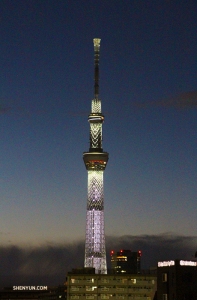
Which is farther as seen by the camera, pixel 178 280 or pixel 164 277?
pixel 164 277

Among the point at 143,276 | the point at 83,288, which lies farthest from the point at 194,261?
the point at 83,288

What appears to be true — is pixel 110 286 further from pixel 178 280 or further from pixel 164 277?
pixel 178 280

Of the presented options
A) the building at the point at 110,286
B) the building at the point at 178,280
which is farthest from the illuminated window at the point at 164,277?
the building at the point at 110,286

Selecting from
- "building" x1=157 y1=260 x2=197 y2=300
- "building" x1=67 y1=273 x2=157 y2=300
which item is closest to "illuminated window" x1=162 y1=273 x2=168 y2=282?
"building" x1=157 y1=260 x2=197 y2=300

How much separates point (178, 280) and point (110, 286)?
80832mm

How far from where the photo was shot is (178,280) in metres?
85.4

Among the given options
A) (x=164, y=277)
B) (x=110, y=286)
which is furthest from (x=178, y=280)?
(x=110, y=286)

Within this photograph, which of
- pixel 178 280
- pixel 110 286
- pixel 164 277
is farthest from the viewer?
pixel 110 286

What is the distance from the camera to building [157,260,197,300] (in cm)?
8550

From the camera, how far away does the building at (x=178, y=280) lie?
281 ft

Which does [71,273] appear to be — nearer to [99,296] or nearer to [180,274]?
[99,296]

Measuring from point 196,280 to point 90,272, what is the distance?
8746 centimetres

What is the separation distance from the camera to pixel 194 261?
293ft

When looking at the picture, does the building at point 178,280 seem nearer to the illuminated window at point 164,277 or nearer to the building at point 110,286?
the illuminated window at point 164,277
